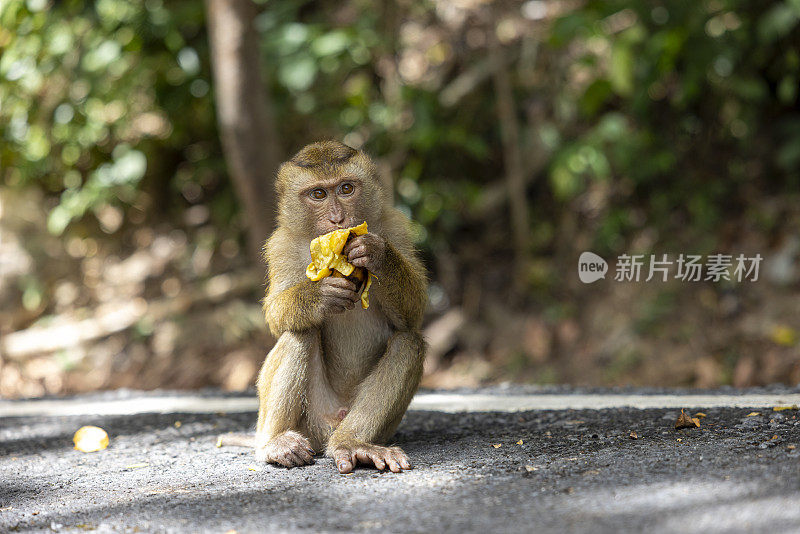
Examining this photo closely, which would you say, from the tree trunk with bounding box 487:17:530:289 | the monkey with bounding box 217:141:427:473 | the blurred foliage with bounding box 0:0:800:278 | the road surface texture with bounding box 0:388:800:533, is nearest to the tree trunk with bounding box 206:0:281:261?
the blurred foliage with bounding box 0:0:800:278

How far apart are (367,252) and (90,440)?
210 centimetres

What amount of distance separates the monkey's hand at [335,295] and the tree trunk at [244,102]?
4.24 meters

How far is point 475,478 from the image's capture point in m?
3.25

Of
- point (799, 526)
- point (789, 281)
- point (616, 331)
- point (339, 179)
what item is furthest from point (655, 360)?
point (799, 526)

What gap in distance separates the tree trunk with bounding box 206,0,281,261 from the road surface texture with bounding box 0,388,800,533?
362 centimetres

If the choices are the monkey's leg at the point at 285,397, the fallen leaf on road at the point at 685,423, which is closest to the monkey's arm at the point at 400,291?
the monkey's leg at the point at 285,397

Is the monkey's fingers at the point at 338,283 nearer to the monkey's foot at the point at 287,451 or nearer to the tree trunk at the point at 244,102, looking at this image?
the monkey's foot at the point at 287,451

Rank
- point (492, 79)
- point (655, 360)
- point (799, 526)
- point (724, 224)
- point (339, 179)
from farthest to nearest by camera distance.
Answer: point (492, 79), point (724, 224), point (655, 360), point (339, 179), point (799, 526)

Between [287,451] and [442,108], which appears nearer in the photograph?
[287,451]

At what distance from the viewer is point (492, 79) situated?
400 inches

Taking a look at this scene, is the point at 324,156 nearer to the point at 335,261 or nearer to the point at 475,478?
the point at 335,261

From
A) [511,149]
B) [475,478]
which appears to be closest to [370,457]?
[475,478]

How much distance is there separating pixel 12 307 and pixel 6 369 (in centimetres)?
84

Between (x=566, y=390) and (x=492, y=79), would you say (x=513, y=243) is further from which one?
(x=566, y=390)
